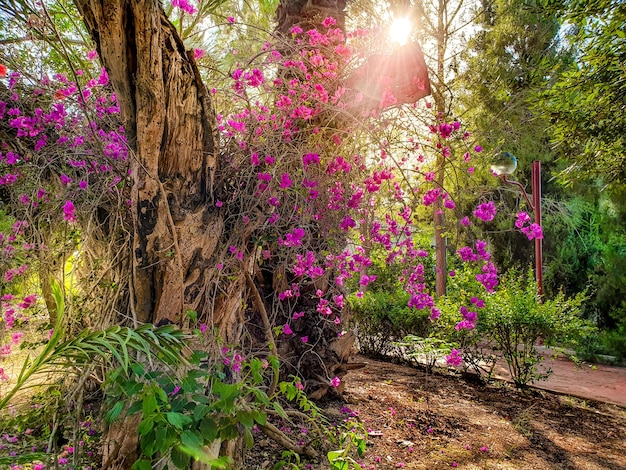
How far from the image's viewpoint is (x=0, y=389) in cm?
327

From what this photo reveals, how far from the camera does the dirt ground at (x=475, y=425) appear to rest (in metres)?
3.22

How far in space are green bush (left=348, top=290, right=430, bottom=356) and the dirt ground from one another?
100 cm

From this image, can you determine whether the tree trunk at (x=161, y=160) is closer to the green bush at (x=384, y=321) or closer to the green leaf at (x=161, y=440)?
the green leaf at (x=161, y=440)

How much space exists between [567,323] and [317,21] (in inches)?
174

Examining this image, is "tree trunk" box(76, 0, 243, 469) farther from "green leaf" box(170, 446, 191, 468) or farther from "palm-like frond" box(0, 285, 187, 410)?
"green leaf" box(170, 446, 191, 468)

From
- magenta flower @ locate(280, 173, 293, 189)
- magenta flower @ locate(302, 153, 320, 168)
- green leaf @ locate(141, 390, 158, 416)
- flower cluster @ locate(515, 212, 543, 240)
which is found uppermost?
magenta flower @ locate(302, 153, 320, 168)

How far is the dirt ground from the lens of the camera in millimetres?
3219

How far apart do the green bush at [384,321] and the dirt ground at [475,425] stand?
3.29 ft

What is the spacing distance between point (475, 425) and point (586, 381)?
339 centimetres

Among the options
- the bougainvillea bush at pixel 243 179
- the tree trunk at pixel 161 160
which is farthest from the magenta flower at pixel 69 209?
the tree trunk at pixel 161 160

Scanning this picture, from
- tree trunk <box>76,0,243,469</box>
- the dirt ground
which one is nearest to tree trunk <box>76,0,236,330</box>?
tree trunk <box>76,0,243,469</box>

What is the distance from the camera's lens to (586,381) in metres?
6.12

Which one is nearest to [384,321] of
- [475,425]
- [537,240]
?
[475,425]

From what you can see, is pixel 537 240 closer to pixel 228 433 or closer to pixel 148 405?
pixel 228 433
